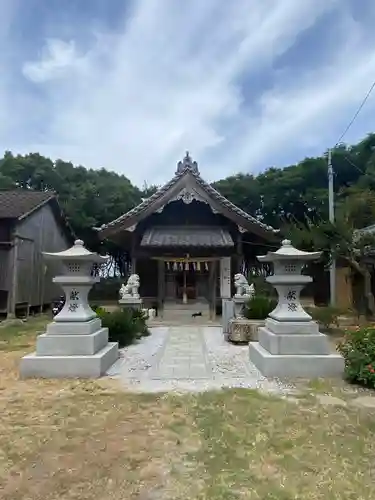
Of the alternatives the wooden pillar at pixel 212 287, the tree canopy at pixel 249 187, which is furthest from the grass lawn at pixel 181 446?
the tree canopy at pixel 249 187

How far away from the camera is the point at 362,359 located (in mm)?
5566

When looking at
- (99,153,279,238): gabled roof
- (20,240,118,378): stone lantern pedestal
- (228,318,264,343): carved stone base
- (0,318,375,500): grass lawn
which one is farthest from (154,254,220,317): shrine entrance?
(0,318,375,500): grass lawn

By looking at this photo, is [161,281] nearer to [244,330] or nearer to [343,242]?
[244,330]

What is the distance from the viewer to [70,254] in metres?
6.57

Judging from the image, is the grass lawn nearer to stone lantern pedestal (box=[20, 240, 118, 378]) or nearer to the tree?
stone lantern pedestal (box=[20, 240, 118, 378])

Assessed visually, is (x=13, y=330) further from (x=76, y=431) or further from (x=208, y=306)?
(x=76, y=431)

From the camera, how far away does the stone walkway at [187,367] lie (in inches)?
220

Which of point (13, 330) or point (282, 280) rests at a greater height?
point (282, 280)

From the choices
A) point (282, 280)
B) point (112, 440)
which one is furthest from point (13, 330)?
point (112, 440)

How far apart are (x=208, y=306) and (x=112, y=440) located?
1075 centimetres

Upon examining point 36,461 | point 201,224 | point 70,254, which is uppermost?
point 201,224

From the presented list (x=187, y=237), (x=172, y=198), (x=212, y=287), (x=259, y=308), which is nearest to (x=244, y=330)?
(x=259, y=308)

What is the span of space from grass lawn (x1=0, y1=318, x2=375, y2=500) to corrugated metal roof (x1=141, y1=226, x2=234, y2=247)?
27.1 ft

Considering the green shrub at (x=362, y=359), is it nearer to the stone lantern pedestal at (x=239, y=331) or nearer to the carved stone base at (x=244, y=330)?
the carved stone base at (x=244, y=330)
